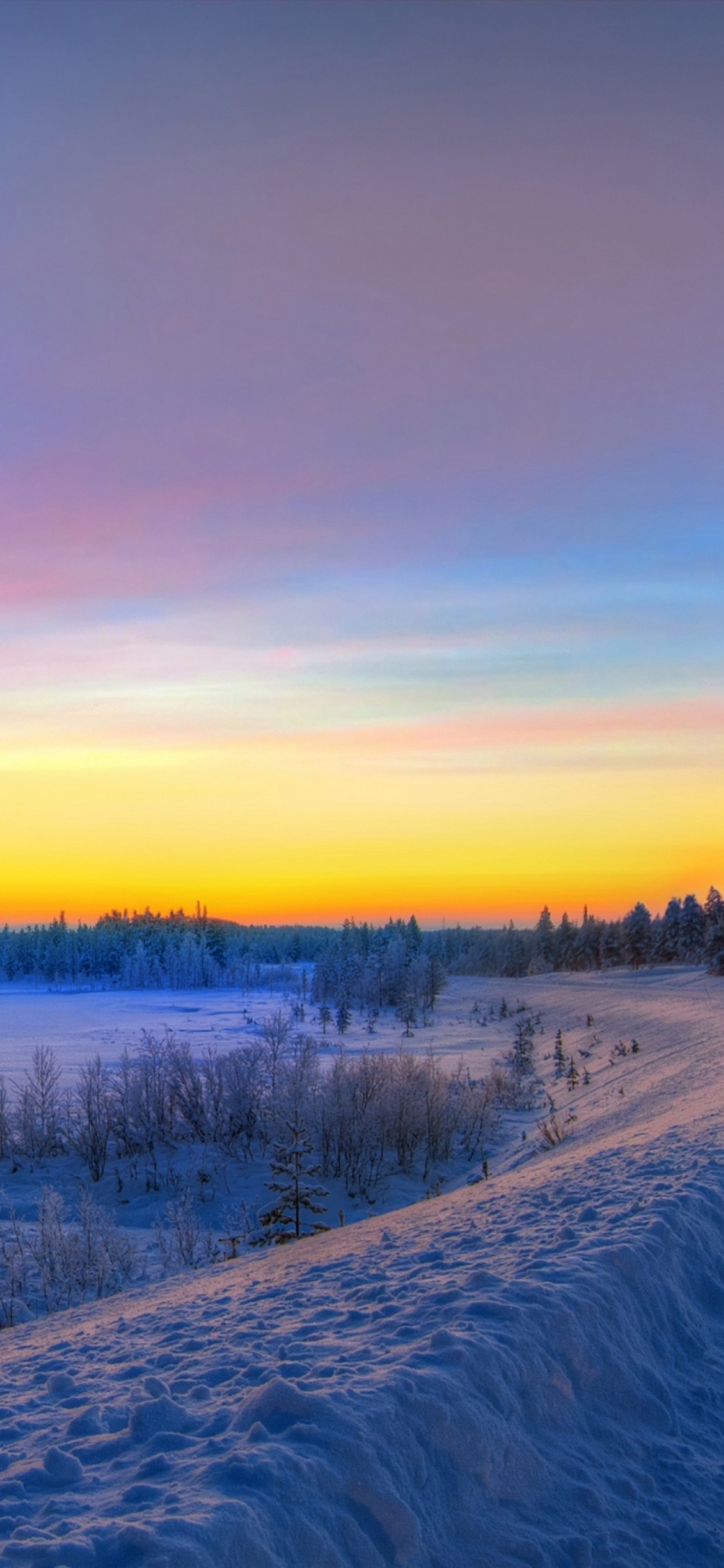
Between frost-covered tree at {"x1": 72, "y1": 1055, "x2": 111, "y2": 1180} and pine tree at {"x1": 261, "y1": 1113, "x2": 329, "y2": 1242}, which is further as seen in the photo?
frost-covered tree at {"x1": 72, "y1": 1055, "x2": 111, "y2": 1180}

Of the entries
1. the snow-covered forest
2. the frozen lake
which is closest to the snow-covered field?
the frozen lake

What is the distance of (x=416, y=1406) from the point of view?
5.46m

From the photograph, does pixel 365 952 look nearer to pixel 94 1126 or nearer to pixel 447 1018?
pixel 447 1018

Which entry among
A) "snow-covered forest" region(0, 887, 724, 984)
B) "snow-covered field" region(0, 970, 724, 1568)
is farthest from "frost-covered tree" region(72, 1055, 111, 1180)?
"snow-covered forest" region(0, 887, 724, 984)

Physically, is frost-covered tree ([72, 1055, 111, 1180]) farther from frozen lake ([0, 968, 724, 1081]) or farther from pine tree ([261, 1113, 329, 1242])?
frozen lake ([0, 968, 724, 1081])

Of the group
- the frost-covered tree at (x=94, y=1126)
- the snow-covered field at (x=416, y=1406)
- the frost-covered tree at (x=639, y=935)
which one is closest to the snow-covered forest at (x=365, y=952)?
the frost-covered tree at (x=639, y=935)

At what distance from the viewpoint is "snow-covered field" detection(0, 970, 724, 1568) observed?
4.71 metres

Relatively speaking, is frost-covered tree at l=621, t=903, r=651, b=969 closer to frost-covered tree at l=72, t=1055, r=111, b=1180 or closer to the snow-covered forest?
the snow-covered forest

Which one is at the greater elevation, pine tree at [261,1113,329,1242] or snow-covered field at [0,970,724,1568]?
snow-covered field at [0,970,724,1568]

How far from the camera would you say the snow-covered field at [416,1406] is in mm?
4715

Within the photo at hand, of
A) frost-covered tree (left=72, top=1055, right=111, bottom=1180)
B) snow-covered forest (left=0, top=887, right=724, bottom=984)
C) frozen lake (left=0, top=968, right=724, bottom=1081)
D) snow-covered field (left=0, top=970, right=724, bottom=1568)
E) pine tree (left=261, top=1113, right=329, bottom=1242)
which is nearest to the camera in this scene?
snow-covered field (left=0, top=970, right=724, bottom=1568)

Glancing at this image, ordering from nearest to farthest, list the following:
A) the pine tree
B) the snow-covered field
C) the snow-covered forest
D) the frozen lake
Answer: the snow-covered field, the pine tree, the frozen lake, the snow-covered forest

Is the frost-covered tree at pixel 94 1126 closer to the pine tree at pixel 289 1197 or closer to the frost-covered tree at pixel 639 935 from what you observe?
the pine tree at pixel 289 1197

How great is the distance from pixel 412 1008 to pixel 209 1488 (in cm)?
9764
